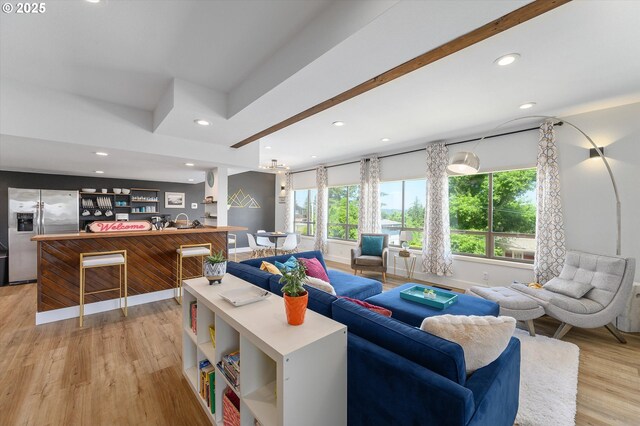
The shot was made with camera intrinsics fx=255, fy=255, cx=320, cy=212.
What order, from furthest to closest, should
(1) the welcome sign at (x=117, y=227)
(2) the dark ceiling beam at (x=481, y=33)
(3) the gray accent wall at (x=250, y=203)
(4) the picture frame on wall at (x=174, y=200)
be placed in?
1. (3) the gray accent wall at (x=250, y=203)
2. (4) the picture frame on wall at (x=174, y=200)
3. (1) the welcome sign at (x=117, y=227)
4. (2) the dark ceiling beam at (x=481, y=33)

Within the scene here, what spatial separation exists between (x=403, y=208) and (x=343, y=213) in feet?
6.33

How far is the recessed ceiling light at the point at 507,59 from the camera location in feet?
7.23

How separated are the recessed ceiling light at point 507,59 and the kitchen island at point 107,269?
4.21 metres

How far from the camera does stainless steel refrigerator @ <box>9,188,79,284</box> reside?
15.6 ft

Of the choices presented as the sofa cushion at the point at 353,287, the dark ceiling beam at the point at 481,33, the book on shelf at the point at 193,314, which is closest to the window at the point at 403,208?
the sofa cushion at the point at 353,287

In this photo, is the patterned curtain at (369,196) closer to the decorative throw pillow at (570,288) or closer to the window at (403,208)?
the window at (403,208)

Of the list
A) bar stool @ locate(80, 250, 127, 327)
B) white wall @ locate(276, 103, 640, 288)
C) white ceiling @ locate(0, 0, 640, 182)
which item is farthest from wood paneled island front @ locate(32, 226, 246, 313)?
white wall @ locate(276, 103, 640, 288)

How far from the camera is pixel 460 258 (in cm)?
471

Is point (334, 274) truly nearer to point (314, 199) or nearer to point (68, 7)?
point (68, 7)

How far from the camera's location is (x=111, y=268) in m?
3.62

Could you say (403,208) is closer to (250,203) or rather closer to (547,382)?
(547,382)

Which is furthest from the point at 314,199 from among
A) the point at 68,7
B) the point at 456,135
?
the point at 68,7

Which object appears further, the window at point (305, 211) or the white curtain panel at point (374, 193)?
the window at point (305, 211)

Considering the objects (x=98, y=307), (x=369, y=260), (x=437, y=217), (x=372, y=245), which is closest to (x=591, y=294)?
(x=437, y=217)
